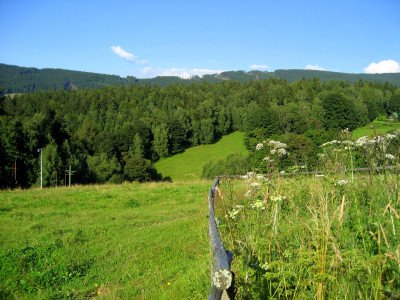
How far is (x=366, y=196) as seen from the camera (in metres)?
4.41

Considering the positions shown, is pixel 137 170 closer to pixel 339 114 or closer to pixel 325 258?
pixel 339 114

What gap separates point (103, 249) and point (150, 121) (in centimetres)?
8793

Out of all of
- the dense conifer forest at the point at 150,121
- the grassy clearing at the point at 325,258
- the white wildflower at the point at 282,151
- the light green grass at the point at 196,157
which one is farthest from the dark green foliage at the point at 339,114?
the grassy clearing at the point at 325,258

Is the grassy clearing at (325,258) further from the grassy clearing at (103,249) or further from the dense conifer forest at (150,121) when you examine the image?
the dense conifer forest at (150,121)

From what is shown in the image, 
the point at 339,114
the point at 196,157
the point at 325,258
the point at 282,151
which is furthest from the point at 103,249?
the point at 196,157

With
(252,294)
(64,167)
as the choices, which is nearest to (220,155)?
(64,167)

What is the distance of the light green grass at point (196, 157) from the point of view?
72.1 meters

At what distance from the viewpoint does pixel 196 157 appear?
7906cm

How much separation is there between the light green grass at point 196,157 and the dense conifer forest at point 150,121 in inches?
118

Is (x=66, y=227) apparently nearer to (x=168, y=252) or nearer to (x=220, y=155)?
(x=168, y=252)

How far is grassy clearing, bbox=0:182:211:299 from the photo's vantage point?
4.89 meters

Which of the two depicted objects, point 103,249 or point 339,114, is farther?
point 339,114

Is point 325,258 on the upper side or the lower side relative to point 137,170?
upper

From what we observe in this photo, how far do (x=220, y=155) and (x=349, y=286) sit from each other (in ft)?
242
